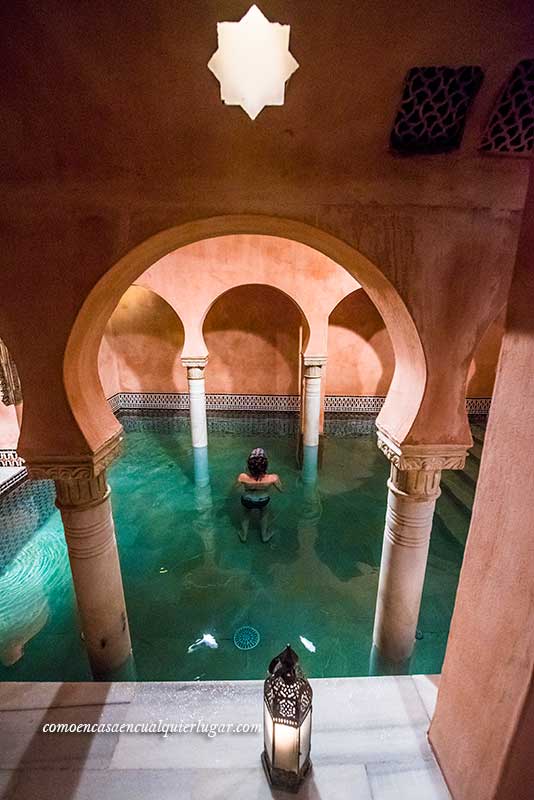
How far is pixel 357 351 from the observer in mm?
8344

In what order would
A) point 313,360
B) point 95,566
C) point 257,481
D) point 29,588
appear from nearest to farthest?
point 95,566 < point 29,588 < point 257,481 < point 313,360

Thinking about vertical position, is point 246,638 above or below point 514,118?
below

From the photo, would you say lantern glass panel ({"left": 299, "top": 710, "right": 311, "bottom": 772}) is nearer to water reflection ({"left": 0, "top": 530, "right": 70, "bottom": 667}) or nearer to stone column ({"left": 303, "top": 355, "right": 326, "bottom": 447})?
water reflection ({"left": 0, "top": 530, "right": 70, "bottom": 667})

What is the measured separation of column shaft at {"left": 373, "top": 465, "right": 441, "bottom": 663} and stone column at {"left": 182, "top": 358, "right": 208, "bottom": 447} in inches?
161

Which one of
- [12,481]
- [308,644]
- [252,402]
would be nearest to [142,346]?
[252,402]

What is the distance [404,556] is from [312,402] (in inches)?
161

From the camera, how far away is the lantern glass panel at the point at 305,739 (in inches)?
56.2

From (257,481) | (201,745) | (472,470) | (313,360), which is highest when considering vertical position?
(313,360)

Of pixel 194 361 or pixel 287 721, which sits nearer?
pixel 287 721

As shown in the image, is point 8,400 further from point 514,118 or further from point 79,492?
point 514,118

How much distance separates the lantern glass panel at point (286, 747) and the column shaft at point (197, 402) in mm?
4934

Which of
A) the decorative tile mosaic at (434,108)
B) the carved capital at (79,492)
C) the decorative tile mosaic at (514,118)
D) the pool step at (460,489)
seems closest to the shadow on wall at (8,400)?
the carved capital at (79,492)

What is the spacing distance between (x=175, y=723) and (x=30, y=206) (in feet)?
8.94

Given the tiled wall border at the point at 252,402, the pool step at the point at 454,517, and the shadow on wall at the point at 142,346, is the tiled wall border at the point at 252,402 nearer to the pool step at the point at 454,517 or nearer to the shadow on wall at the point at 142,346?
the shadow on wall at the point at 142,346
